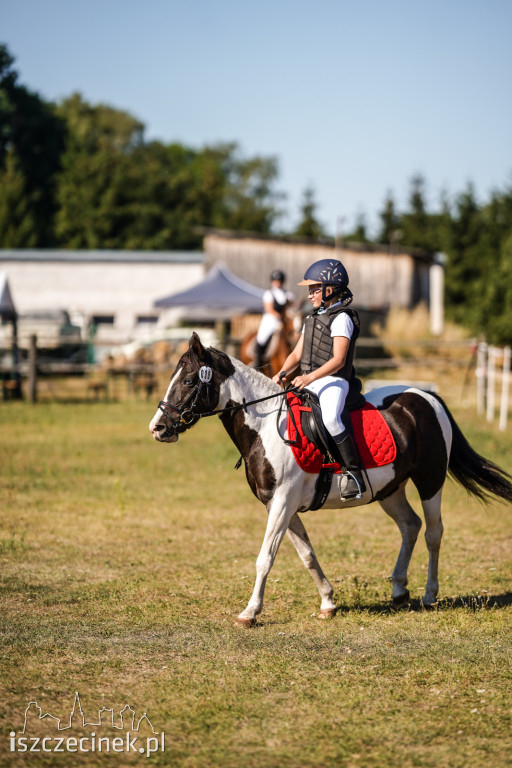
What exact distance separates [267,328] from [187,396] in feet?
35.3

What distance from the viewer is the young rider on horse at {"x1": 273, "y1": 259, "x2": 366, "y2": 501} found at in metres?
6.20

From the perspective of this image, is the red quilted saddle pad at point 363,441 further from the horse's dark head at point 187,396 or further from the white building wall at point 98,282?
the white building wall at point 98,282

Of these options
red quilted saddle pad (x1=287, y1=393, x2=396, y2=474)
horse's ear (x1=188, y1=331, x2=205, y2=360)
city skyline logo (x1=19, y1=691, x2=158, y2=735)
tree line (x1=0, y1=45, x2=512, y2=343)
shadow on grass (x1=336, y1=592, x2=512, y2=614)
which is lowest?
shadow on grass (x1=336, y1=592, x2=512, y2=614)

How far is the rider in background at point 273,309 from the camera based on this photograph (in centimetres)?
1532

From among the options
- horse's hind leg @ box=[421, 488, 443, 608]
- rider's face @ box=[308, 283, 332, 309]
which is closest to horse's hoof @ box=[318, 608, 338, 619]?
horse's hind leg @ box=[421, 488, 443, 608]

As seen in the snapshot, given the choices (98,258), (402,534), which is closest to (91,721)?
(402,534)

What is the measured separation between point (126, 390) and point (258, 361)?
1160 cm

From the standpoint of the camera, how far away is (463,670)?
210 inches

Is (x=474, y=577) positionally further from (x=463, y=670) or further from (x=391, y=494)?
(x=463, y=670)

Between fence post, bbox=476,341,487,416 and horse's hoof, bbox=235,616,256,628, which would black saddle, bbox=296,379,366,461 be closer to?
horse's hoof, bbox=235,616,256,628

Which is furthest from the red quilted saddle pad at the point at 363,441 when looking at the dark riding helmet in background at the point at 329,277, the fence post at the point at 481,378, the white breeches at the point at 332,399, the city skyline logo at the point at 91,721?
the fence post at the point at 481,378

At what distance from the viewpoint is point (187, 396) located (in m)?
6.16

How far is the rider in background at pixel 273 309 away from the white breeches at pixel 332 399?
8616 millimetres

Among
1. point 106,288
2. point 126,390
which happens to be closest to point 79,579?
point 126,390
